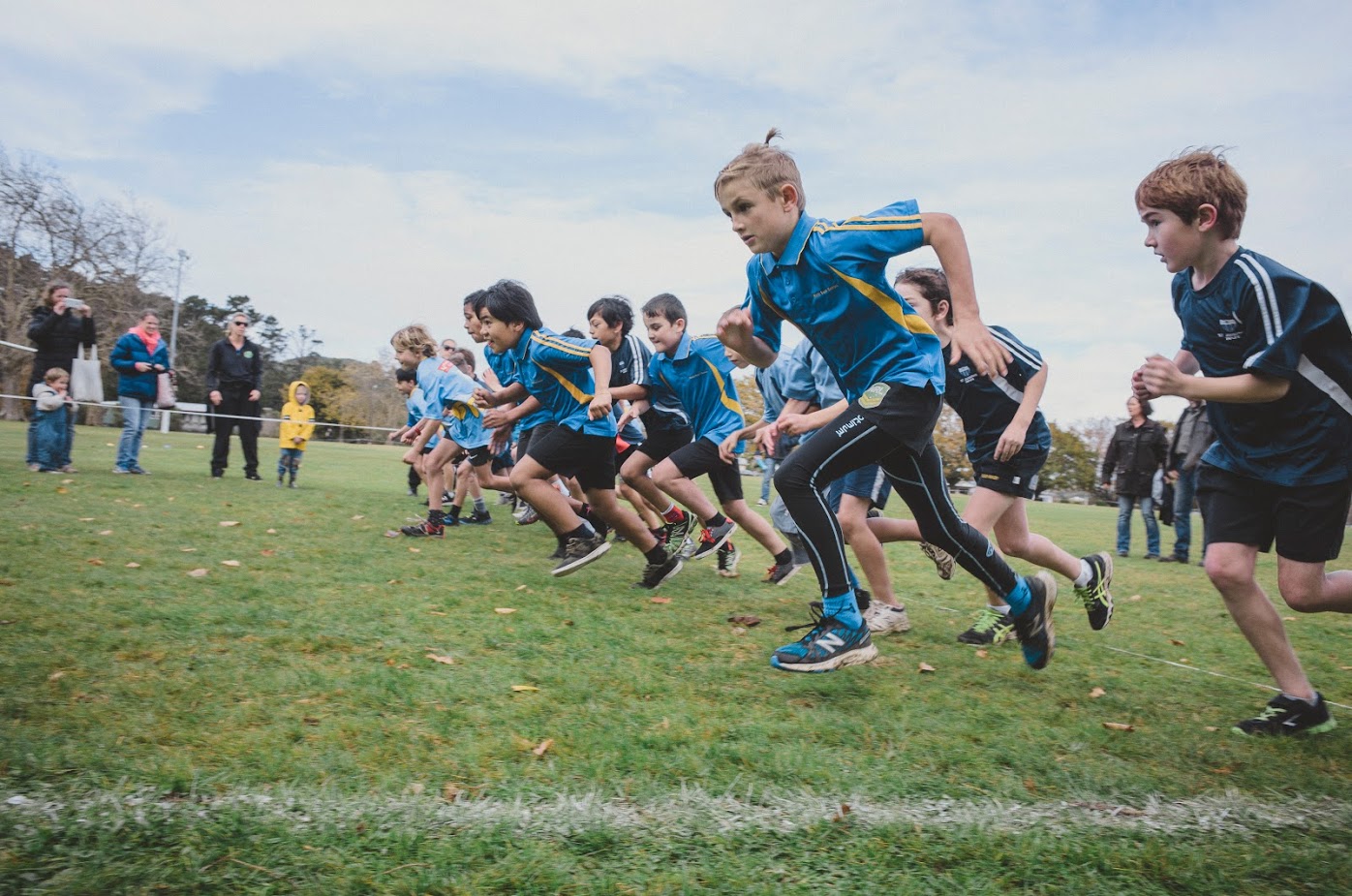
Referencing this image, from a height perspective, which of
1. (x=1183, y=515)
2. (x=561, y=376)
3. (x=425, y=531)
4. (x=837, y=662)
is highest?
(x=561, y=376)

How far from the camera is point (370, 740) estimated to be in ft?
8.96

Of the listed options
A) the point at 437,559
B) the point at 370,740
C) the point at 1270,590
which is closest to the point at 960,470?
the point at 1270,590

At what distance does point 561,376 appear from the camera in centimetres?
612

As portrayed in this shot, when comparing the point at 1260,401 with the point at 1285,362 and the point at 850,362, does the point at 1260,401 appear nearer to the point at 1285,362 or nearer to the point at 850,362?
the point at 1285,362

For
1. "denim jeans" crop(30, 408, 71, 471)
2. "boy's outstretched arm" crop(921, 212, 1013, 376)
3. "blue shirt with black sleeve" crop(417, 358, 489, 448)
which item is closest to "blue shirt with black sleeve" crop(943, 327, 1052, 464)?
"boy's outstretched arm" crop(921, 212, 1013, 376)

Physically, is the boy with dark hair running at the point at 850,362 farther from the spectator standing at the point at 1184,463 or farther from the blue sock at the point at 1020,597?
→ the spectator standing at the point at 1184,463

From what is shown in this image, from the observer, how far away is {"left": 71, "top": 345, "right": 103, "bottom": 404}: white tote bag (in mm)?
11180

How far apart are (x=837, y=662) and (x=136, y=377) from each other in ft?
39.2

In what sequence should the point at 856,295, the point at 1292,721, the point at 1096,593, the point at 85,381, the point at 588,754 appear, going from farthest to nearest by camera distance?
the point at 85,381
the point at 1096,593
the point at 856,295
the point at 1292,721
the point at 588,754

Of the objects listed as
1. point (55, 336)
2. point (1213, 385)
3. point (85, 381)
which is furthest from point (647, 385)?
point (55, 336)

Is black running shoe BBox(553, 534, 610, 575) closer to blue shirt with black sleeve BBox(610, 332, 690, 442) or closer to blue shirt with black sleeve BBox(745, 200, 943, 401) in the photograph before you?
blue shirt with black sleeve BBox(610, 332, 690, 442)

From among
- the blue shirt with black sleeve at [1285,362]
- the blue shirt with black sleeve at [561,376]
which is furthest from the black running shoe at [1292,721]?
the blue shirt with black sleeve at [561,376]

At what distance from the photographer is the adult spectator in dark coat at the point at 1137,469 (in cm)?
1228

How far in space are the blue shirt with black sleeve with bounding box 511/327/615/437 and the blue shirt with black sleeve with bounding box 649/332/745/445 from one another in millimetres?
1125
